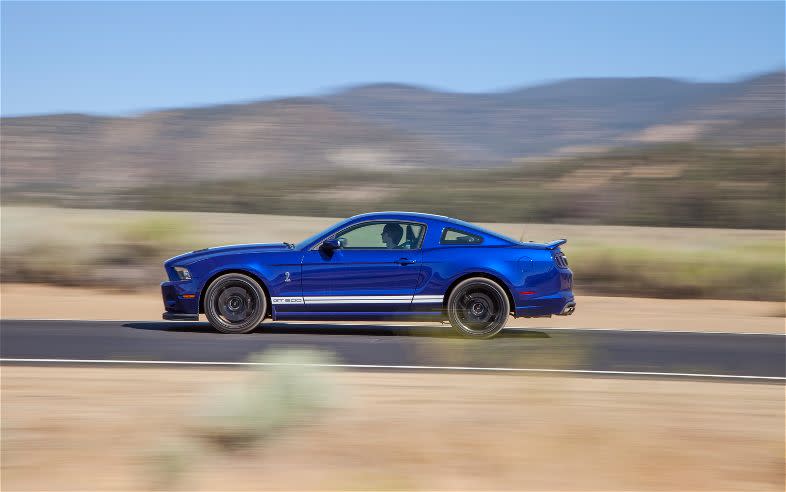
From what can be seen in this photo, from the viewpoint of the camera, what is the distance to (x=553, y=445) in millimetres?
7027

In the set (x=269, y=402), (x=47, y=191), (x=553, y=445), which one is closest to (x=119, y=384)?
(x=269, y=402)

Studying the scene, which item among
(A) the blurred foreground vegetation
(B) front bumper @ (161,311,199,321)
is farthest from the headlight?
(A) the blurred foreground vegetation

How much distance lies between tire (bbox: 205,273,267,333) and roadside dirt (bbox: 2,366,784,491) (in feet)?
10.3

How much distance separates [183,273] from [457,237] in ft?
11.1

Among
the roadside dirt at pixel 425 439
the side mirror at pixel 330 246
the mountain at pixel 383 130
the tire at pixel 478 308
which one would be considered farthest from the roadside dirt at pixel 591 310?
the mountain at pixel 383 130

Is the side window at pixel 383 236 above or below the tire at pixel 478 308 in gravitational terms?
above

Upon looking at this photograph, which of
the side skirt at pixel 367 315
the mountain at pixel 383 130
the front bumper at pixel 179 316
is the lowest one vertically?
the side skirt at pixel 367 315

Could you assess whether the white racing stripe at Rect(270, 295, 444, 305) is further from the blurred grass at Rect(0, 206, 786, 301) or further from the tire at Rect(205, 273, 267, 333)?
the blurred grass at Rect(0, 206, 786, 301)

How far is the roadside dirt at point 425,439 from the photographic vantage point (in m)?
6.36

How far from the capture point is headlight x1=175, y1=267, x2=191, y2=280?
12859 millimetres

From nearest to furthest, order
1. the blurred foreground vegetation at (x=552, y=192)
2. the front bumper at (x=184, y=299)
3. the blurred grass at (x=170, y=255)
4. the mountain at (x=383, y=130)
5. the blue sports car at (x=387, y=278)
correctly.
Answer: the blue sports car at (x=387, y=278) < the front bumper at (x=184, y=299) < the blurred grass at (x=170, y=255) < the blurred foreground vegetation at (x=552, y=192) < the mountain at (x=383, y=130)

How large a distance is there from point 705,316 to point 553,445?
11.6 m

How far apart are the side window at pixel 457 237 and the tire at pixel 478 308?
1.58ft

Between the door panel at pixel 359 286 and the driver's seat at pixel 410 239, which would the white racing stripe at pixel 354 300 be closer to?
the door panel at pixel 359 286
